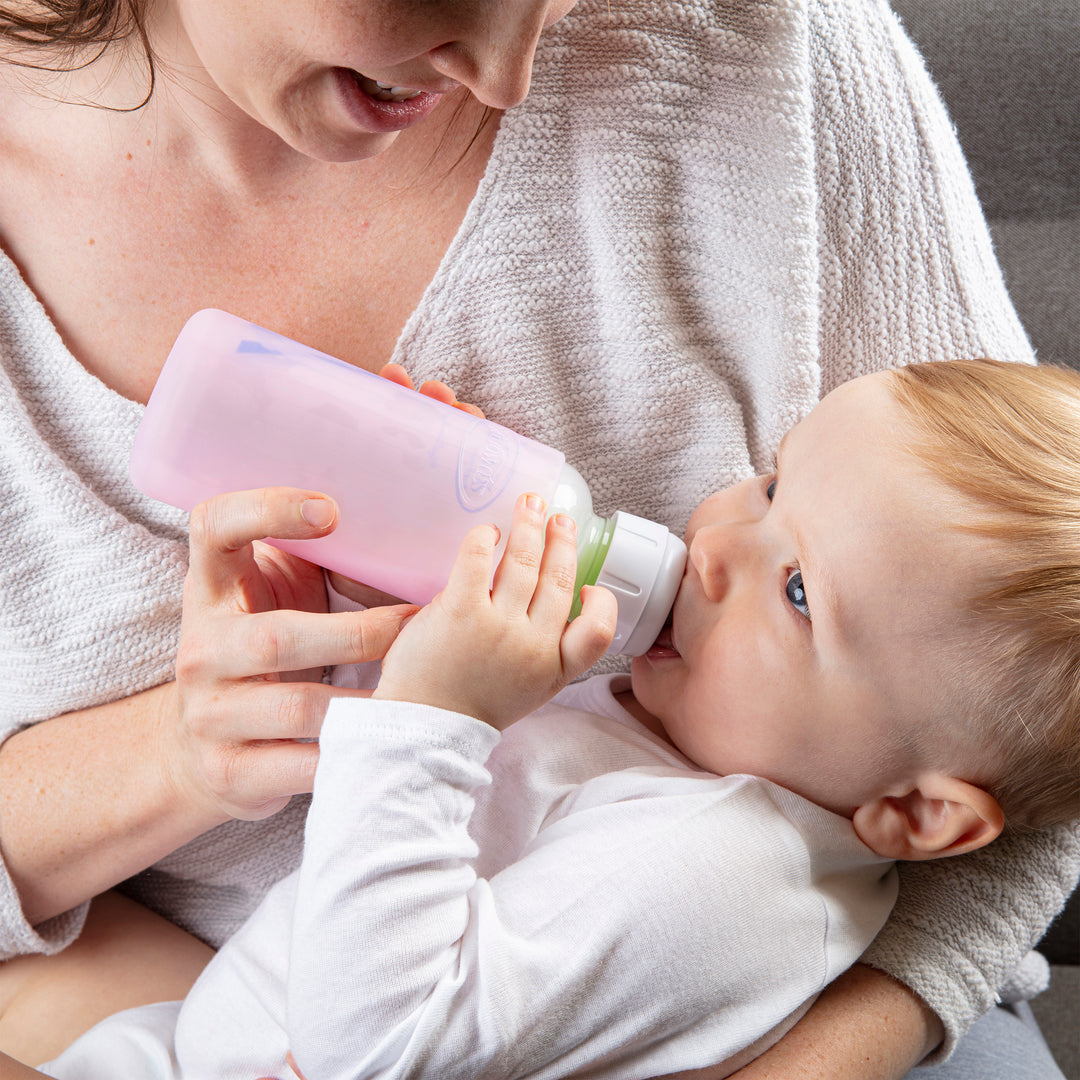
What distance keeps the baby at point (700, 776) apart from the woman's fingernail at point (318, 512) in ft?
0.36

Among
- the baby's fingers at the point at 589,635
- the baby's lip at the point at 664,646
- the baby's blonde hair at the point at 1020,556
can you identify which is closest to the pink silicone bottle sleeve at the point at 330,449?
the baby's fingers at the point at 589,635

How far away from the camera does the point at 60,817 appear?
957 mm

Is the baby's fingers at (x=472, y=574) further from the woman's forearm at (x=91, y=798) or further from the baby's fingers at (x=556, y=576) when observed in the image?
the woman's forearm at (x=91, y=798)

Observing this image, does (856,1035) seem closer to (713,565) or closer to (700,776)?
(700,776)

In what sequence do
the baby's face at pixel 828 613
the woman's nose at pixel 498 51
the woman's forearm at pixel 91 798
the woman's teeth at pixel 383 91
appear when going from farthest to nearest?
the woman's forearm at pixel 91 798, the baby's face at pixel 828 613, the woman's teeth at pixel 383 91, the woman's nose at pixel 498 51

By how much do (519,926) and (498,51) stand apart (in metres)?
0.68

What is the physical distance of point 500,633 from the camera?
755 millimetres

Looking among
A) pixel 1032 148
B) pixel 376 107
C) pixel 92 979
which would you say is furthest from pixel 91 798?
pixel 1032 148

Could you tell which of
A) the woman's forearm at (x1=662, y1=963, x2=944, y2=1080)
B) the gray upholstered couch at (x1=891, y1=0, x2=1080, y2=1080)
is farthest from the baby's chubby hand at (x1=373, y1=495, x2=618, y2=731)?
the gray upholstered couch at (x1=891, y1=0, x2=1080, y2=1080)

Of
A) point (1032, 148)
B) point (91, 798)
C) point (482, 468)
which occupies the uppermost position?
point (1032, 148)

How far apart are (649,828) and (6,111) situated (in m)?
0.94

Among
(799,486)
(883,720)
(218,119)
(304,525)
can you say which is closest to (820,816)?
(883,720)

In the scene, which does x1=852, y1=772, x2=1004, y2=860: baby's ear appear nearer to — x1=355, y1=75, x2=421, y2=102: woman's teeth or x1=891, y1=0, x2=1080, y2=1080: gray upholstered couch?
x1=355, y1=75, x2=421, y2=102: woman's teeth

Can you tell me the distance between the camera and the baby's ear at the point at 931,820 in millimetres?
867
